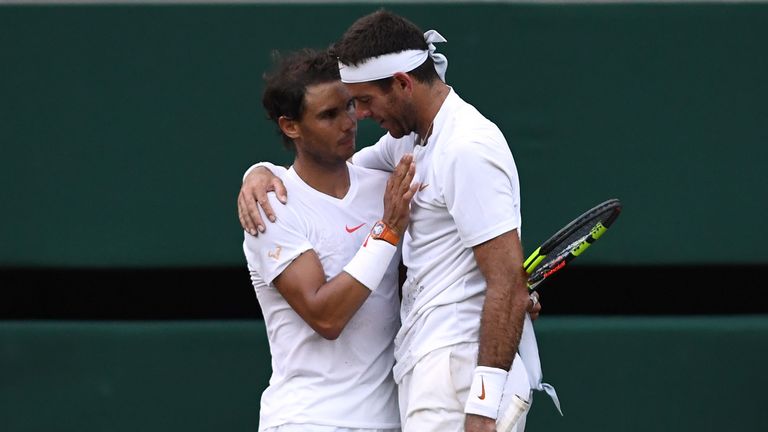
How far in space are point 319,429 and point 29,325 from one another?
217 centimetres

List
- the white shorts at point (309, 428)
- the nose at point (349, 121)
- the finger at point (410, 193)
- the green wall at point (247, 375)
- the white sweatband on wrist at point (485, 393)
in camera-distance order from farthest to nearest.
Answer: the green wall at point (247, 375) → the nose at point (349, 121) → the white shorts at point (309, 428) → the finger at point (410, 193) → the white sweatband on wrist at point (485, 393)

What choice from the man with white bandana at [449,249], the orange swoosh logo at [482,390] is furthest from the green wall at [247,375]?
the orange swoosh logo at [482,390]

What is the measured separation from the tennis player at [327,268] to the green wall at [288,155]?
1.54m

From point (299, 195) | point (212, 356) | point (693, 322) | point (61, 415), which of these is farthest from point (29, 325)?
point (693, 322)

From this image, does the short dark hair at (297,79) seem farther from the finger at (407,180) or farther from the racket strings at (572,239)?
the racket strings at (572,239)

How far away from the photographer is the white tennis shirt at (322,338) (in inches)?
125

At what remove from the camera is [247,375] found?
491 cm

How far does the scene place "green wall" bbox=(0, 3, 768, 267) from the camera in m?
4.87

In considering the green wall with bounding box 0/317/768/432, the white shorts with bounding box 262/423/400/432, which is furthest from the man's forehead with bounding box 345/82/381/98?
the green wall with bounding box 0/317/768/432

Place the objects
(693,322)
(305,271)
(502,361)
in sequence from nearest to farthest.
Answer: (502,361), (305,271), (693,322)

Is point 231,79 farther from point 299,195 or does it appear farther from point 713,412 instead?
point 713,412

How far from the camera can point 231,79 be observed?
4.91m

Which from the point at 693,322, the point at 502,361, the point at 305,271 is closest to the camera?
the point at 502,361

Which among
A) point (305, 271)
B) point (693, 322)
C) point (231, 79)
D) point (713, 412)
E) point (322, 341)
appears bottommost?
point (713, 412)
